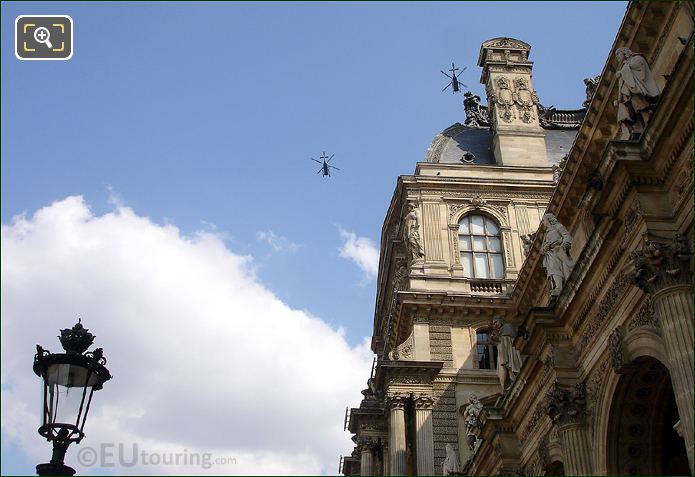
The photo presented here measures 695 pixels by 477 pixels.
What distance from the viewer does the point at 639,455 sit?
17.0 m

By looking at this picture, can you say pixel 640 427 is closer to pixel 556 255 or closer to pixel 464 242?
pixel 556 255

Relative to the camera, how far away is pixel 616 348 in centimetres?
1631

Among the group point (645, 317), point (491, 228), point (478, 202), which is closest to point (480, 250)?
point (491, 228)

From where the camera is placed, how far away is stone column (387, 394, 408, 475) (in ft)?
101

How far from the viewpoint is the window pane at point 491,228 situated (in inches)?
1462

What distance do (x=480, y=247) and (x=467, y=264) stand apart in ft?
3.84

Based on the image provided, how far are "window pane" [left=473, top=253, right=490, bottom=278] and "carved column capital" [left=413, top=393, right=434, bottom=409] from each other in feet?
21.9

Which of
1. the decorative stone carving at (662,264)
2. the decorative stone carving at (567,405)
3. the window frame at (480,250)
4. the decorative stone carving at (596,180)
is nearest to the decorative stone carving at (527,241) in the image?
the window frame at (480,250)

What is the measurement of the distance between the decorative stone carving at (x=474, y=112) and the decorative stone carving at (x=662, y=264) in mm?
33306

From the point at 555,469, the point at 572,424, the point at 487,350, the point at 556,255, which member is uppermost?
the point at 487,350

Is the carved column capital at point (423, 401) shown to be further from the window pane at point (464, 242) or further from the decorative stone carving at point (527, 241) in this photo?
the window pane at point (464, 242)

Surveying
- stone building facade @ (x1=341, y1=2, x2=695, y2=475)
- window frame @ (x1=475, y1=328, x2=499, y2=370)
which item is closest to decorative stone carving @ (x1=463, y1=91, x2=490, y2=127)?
stone building facade @ (x1=341, y1=2, x2=695, y2=475)

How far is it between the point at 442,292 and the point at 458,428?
18.4 feet

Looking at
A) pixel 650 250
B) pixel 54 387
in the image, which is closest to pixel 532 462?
pixel 650 250
